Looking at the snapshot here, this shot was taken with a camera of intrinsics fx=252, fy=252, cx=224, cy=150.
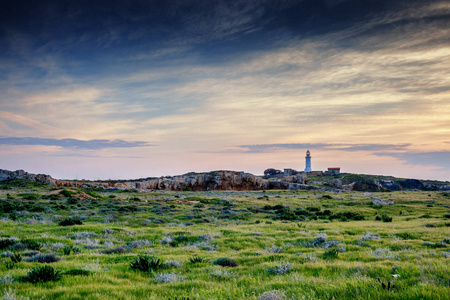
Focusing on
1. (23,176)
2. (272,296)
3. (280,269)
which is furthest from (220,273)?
(23,176)

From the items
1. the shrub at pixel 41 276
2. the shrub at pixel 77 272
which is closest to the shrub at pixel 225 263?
the shrub at pixel 77 272

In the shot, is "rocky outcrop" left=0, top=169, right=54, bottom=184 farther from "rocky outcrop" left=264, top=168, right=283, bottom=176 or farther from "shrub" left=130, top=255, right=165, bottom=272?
"rocky outcrop" left=264, top=168, right=283, bottom=176

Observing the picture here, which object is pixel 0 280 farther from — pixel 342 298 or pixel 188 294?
pixel 342 298

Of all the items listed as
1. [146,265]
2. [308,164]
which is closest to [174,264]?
[146,265]

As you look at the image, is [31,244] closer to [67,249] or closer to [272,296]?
[67,249]

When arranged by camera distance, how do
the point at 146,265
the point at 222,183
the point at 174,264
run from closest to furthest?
1. the point at 146,265
2. the point at 174,264
3. the point at 222,183

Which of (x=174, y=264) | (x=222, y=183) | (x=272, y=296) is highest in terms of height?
(x=272, y=296)

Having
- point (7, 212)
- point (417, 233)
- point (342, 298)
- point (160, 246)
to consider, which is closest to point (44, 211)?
point (7, 212)

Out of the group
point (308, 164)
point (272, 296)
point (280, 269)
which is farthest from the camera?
point (308, 164)

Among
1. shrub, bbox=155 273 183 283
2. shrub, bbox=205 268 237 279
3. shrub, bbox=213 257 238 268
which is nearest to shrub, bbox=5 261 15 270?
shrub, bbox=155 273 183 283

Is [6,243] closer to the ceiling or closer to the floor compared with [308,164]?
closer to the floor

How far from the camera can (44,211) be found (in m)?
24.5

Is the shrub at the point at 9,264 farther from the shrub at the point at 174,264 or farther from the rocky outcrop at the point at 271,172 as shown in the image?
the rocky outcrop at the point at 271,172

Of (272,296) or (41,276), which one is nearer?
(272,296)
